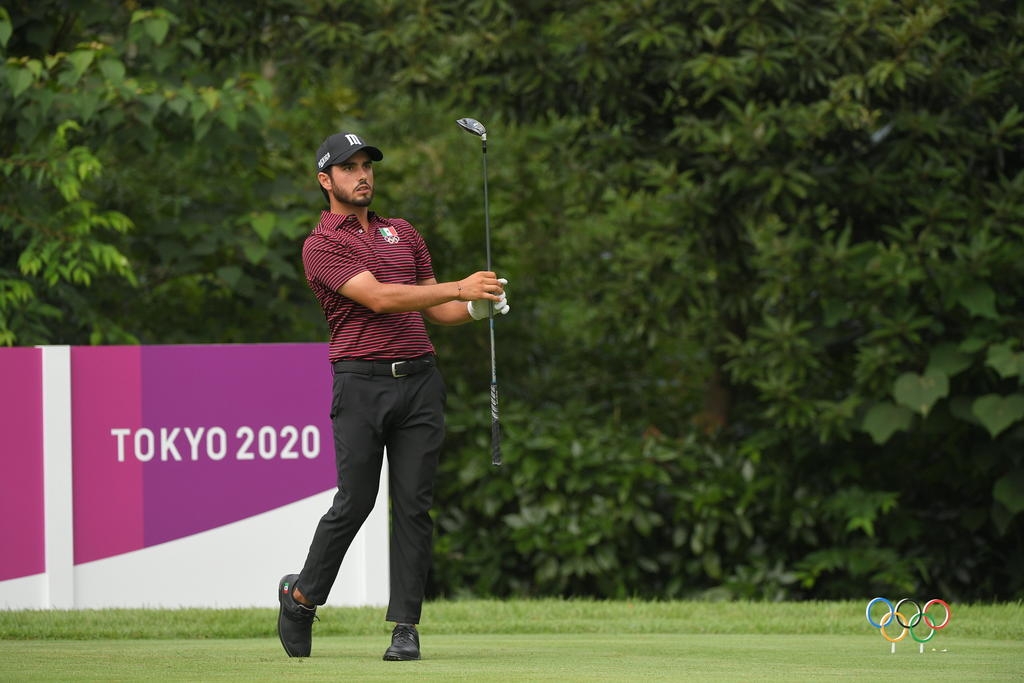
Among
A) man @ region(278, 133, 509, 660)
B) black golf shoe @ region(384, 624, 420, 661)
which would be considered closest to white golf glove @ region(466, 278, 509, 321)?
man @ region(278, 133, 509, 660)

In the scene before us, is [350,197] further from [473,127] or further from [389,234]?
[473,127]

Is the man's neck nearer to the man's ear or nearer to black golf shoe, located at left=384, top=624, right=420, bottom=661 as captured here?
the man's ear

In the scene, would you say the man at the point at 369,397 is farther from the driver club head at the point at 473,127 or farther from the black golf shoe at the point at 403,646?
the driver club head at the point at 473,127

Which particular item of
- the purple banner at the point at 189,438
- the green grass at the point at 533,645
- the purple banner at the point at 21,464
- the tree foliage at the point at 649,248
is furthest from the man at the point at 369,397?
the tree foliage at the point at 649,248

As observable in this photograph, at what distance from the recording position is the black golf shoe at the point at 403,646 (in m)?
4.97

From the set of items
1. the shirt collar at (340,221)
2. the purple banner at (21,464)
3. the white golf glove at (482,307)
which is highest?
the shirt collar at (340,221)

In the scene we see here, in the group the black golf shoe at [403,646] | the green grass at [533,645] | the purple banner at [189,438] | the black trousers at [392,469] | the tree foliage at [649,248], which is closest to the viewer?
the green grass at [533,645]

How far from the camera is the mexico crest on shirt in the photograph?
17.0 ft

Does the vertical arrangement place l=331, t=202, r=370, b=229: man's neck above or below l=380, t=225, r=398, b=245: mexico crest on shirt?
above

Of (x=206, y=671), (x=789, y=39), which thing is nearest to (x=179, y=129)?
(x=789, y=39)

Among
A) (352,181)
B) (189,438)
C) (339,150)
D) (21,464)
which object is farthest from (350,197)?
(21,464)

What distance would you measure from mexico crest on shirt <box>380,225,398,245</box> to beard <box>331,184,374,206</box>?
123 mm

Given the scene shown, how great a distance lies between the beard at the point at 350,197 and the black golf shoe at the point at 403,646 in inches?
55.8

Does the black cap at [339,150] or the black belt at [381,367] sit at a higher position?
the black cap at [339,150]
